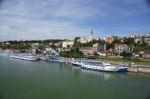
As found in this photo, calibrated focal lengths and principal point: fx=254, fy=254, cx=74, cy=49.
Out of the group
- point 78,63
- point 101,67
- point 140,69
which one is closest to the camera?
point 140,69

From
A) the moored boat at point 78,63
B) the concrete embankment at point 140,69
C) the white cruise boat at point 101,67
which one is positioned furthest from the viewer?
the moored boat at point 78,63

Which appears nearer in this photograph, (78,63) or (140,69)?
(140,69)

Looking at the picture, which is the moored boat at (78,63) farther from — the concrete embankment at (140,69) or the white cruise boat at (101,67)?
the concrete embankment at (140,69)

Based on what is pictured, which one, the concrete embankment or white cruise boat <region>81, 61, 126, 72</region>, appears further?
white cruise boat <region>81, 61, 126, 72</region>

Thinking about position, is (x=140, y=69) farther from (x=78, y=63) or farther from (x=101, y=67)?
(x=78, y=63)

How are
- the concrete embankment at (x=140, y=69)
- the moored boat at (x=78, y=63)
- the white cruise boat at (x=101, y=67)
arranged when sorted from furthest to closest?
the moored boat at (x=78, y=63) < the white cruise boat at (x=101, y=67) < the concrete embankment at (x=140, y=69)

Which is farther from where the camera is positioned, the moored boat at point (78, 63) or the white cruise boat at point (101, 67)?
the moored boat at point (78, 63)

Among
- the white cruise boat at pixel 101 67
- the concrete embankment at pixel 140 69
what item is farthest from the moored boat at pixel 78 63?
the concrete embankment at pixel 140 69

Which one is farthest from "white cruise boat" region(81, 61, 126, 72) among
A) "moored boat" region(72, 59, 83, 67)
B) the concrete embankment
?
"moored boat" region(72, 59, 83, 67)

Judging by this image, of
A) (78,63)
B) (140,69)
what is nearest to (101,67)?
(140,69)

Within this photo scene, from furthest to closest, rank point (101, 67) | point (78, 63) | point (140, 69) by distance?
1. point (78, 63)
2. point (101, 67)
3. point (140, 69)

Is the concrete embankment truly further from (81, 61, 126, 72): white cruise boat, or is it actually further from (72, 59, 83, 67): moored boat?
(72, 59, 83, 67): moored boat
